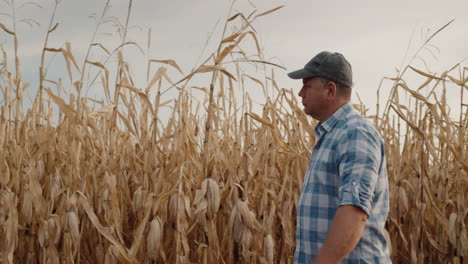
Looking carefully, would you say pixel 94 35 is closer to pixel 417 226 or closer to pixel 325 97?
A: pixel 325 97

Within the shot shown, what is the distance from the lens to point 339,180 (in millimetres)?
1808

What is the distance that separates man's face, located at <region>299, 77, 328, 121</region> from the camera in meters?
2.01

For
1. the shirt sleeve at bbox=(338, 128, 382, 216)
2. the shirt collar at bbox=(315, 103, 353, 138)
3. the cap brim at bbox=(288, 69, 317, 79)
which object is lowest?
the shirt sleeve at bbox=(338, 128, 382, 216)

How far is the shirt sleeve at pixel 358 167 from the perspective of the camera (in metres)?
1.67

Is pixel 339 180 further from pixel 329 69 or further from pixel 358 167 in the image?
pixel 329 69

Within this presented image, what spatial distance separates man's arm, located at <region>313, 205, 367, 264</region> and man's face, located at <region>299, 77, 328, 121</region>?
482 mm

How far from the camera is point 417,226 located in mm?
3193

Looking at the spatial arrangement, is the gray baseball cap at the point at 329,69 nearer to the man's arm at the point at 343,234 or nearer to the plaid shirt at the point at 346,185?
the plaid shirt at the point at 346,185

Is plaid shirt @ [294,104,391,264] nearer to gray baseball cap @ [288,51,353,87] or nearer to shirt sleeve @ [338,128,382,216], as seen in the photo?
shirt sleeve @ [338,128,382,216]

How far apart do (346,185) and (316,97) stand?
0.45 metres

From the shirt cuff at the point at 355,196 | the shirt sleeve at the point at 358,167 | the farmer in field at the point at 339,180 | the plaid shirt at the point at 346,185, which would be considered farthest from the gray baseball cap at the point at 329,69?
the shirt cuff at the point at 355,196

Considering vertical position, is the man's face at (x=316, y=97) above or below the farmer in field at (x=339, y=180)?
above

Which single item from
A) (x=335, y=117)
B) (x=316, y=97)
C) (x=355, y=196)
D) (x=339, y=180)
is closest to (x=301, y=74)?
(x=316, y=97)

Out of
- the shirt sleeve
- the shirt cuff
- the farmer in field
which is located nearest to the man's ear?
the farmer in field
